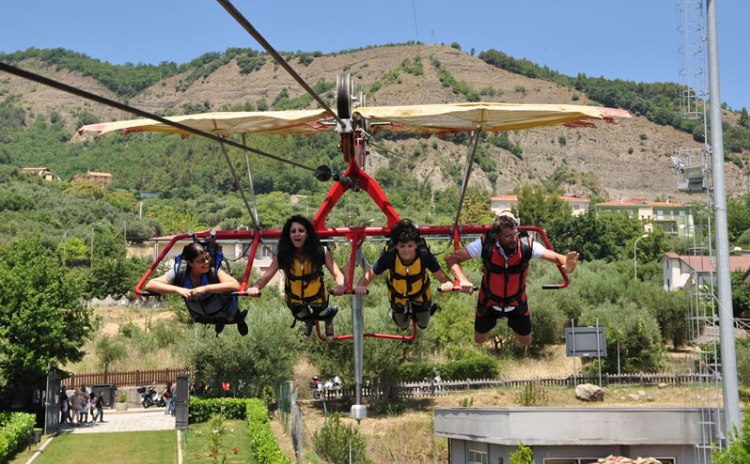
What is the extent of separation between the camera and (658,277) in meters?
83.1

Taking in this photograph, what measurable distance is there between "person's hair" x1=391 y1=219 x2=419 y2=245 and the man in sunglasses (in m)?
0.51

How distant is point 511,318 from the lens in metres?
11.3

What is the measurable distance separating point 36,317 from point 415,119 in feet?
92.0

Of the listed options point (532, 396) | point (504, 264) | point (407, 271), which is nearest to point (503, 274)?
point (504, 264)

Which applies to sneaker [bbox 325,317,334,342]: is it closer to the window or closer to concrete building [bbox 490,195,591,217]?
the window

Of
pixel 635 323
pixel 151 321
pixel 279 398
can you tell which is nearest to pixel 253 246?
pixel 279 398

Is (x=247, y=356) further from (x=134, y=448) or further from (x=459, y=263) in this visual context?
(x=459, y=263)

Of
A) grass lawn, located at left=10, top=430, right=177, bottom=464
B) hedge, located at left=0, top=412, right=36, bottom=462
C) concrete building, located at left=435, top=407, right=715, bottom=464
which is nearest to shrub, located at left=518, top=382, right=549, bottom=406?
grass lawn, located at left=10, top=430, right=177, bottom=464

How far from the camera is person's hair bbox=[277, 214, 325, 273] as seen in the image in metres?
11.3

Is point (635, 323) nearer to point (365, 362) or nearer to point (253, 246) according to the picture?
point (365, 362)

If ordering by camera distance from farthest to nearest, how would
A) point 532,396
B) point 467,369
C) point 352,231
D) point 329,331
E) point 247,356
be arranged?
point 467,369, point 247,356, point 532,396, point 329,331, point 352,231

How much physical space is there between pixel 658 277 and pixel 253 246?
249 feet

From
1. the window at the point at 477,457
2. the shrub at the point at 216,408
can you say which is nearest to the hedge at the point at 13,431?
the shrub at the point at 216,408

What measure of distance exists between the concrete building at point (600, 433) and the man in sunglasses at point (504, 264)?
12026 millimetres
